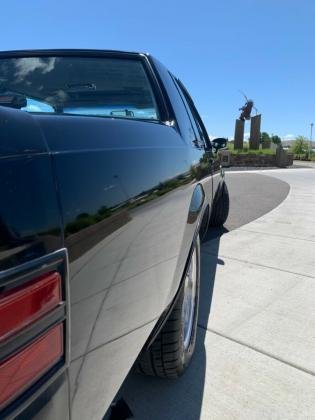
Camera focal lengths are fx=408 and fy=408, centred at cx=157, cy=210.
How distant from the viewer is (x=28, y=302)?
78 cm

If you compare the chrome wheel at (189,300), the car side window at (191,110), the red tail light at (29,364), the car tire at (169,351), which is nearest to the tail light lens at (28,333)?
the red tail light at (29,364)

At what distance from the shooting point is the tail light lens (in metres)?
0.75

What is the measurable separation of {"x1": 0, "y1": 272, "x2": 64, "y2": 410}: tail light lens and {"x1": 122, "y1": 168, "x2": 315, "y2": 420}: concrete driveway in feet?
4.55

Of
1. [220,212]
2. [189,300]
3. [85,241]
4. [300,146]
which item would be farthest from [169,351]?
[300,146]

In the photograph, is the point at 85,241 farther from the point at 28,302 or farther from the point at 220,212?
the point at 220,212

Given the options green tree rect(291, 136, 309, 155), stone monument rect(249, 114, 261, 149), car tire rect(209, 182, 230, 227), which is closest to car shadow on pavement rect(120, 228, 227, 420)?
car tire rect(209, 182, 230, 227)

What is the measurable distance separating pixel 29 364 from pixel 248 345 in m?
2.12

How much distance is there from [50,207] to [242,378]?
74.5 inches

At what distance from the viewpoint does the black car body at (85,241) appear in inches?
31.1

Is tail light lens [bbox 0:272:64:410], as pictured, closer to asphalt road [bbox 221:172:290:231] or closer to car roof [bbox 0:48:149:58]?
car roof [bbox 0:48:149:58]

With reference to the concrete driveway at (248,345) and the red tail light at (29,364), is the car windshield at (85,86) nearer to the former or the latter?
the concrete driveway at (248,345)

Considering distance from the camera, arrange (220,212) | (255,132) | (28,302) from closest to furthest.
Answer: (28,302) < (220,212) < (255,132)

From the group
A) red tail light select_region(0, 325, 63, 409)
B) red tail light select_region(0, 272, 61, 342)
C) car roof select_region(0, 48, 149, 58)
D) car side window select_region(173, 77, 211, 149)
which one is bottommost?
red tail light select_region(0, 325, 63, 409)

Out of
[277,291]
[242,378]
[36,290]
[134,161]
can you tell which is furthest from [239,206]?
[36,290]
